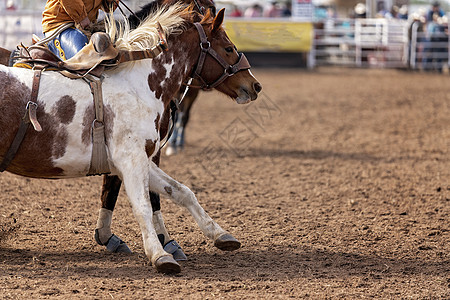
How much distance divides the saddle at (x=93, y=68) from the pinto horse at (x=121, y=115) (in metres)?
0.04

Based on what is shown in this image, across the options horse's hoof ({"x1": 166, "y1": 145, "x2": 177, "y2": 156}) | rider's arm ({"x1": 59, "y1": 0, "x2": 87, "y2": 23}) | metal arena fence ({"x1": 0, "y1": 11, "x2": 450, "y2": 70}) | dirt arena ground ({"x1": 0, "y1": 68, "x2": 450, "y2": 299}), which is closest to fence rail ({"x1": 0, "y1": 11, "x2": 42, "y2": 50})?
dirt arena ground ({"x1": 0, "y1": 68, "x2": 450, "y2": 299})

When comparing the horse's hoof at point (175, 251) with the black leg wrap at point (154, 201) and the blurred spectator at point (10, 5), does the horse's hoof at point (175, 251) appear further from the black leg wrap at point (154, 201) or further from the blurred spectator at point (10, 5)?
the blurred spectator at point (10, 5)

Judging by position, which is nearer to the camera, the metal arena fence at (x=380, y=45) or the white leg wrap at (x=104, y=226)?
the white leg wrap at (x=104, y=226)

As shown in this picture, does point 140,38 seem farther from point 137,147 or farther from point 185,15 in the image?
point 137,147

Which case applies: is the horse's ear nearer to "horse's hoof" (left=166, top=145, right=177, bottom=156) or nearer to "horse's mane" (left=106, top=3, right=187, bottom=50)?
"horse's mane" (left=106, top=3, right=187, bottom=50)

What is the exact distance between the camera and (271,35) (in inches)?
831

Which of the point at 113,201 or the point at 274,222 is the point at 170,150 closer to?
the point at 274,222

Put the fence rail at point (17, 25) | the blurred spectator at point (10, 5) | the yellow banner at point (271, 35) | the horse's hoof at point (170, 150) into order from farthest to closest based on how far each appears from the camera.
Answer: the yellow banner at point (271, 35), the blurred spectator at point (10, 5), the fence rail at point (17, 25), the horse's hoof at point (170, 150)

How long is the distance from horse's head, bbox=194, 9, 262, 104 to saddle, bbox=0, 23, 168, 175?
0.34 metres

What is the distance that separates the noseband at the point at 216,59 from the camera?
4.46m

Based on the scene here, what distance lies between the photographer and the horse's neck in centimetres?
433

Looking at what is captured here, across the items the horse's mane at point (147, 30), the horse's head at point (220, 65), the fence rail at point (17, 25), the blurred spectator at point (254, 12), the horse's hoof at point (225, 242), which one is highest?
the horse's mane at point (147, 30)

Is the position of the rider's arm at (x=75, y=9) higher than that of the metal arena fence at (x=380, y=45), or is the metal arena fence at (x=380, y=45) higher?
the rider's arm at (x=75, y=9)

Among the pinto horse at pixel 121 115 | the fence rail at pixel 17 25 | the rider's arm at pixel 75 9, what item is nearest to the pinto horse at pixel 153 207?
the pinto horse at pixel 121 115
